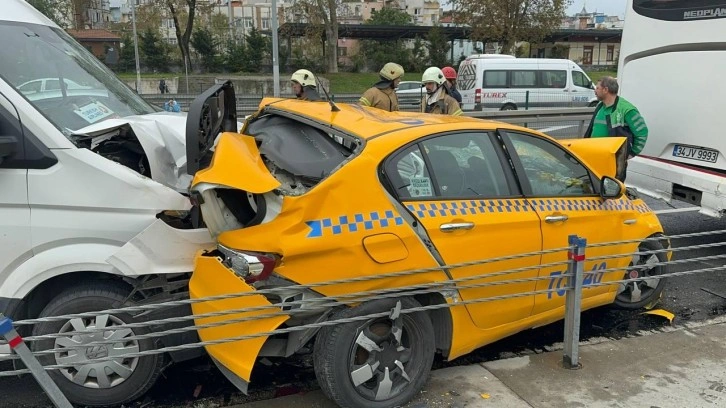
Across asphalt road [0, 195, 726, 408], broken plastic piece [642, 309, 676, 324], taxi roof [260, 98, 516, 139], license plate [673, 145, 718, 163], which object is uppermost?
taxi roof [260, 98, 516, 139]

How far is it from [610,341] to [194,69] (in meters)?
54.0

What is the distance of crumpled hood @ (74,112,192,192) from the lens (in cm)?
392

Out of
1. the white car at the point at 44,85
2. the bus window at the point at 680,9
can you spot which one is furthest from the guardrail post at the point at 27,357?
the bus window at the point at 680,9

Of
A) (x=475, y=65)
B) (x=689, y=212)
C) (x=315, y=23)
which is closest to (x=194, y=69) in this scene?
(x=315, y=23)

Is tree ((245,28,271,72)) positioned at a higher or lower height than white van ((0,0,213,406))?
higher


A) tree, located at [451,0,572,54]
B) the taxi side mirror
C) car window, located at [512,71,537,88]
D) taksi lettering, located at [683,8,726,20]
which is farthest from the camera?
tree, located at [451,0,572,54]

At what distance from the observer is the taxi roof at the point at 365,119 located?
3.64 meters

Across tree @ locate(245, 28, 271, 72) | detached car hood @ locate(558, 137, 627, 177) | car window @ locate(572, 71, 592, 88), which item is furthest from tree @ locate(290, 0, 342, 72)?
detached car hood @ locate(558, 137, 627, 177)

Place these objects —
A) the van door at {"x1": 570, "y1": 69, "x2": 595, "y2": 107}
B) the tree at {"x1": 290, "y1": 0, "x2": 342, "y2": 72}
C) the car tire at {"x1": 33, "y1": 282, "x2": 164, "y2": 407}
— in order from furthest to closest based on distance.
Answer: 1. the tree at {"x1": 290, "y1": 0, "x2": 342, "y2": 72}
2. the van door at {"x1": 570, "y1": 69, "x2": 595, "y2": 107}
3. the car tire at {"x1": 33, "y1": 282, "x2": 164, "y2": 407}

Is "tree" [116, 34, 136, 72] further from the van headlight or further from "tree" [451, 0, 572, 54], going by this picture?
the van headlight

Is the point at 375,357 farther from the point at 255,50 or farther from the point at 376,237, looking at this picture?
the point at 255,50

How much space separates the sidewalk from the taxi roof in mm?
1648

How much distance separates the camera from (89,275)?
351 cm

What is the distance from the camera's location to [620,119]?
632 cm
